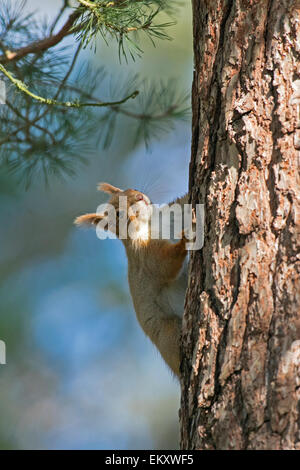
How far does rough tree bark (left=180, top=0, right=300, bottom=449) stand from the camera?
120cm

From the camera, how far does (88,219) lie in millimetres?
2492

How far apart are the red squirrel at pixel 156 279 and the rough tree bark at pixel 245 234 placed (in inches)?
23.4

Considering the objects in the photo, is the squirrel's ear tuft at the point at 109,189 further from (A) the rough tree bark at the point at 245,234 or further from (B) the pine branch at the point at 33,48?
(A) the rough tree bark at the point at 245,234

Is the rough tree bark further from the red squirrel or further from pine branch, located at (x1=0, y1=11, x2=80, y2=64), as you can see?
pine branch, located at (x1=0, y1=11, x2=80, y2=64)

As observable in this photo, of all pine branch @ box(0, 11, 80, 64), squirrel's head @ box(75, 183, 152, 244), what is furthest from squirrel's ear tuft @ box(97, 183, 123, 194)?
pine branch @ box(0, 11, 80, 64)

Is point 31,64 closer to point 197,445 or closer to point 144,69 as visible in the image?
point 197,445

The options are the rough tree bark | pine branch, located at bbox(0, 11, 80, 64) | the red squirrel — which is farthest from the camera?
pine branch, located at bbox(0, 11, 80, 64)

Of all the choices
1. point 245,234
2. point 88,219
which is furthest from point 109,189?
point 245,234

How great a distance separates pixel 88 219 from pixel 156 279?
0.48 metres

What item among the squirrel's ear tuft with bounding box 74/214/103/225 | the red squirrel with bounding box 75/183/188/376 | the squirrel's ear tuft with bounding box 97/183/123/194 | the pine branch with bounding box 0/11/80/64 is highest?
the pine branch with bounding box 0/11/80/64

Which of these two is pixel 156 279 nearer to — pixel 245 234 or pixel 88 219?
pixel 88 219

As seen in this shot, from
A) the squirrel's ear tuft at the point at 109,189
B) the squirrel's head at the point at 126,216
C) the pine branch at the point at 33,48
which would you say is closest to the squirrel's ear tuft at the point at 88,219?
the squirrel's head at the point at 126,216

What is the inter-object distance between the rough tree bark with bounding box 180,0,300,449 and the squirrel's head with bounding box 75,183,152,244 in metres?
0.85

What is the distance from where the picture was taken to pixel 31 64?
2340 millimetres
